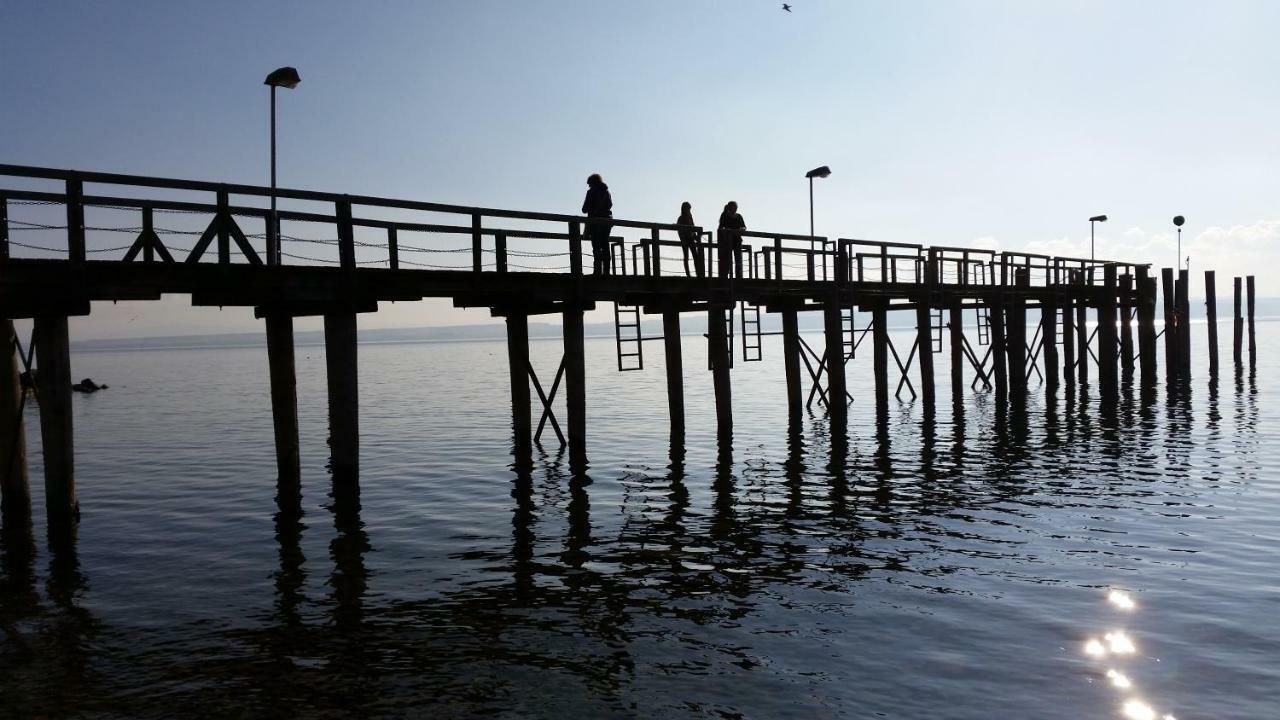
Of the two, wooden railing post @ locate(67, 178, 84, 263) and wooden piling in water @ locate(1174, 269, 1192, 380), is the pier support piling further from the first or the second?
wooden piling in water @ locate(1174, 269, 1192, 380)

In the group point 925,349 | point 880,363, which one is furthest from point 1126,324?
point 880,363

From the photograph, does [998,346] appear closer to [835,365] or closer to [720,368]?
[835,365]

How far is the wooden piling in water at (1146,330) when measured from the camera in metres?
37.6

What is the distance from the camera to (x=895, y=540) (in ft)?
40.2

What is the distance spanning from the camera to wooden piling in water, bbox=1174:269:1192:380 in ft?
135

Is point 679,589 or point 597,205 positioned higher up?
point 597,205

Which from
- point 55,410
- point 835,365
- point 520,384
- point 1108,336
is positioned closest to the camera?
point 55,410

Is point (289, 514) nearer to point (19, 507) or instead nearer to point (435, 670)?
point (19, 507)

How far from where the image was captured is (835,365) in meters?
25.8

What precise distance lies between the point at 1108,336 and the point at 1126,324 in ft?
18.7

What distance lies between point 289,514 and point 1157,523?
510 inches

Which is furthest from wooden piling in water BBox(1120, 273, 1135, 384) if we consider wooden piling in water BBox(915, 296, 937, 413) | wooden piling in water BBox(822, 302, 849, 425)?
wooden piling in water BBox(822, 302, 849, 425)

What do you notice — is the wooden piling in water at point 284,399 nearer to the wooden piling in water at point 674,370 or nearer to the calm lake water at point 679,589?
the calm lake water at point 679,589

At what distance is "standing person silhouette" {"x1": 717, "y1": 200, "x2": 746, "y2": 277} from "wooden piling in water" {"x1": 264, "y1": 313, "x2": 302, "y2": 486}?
32.4 feet
